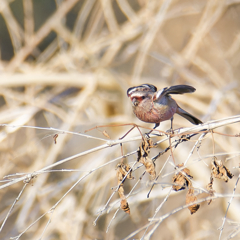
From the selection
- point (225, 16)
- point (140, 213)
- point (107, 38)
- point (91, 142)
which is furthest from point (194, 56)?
point (140, 213)

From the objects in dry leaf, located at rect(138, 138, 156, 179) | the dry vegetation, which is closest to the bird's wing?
dry leaf, located at rect(138, 138, 156, 179)

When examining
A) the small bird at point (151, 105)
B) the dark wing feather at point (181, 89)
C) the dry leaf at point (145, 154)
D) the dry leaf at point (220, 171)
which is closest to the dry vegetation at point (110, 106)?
the small bird at point (151, 105)

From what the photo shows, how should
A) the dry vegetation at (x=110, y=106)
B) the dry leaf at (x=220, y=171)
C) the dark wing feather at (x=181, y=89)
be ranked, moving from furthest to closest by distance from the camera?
the dry vegetation at (x=110, y=106), the dark wing feather at (x=181, y=89), the dry leaf at (x=220, y=171)

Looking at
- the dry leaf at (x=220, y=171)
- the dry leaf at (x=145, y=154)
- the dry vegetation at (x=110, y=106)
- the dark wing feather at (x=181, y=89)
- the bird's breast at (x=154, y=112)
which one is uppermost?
the dry vegetation at (x=110, y=106)

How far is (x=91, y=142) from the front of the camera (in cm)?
511

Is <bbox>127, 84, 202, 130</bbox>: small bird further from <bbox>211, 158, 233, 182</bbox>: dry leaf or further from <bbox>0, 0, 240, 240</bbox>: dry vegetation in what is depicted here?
<bbox>0, 0, 240, 240</bbox>: dry vegetation

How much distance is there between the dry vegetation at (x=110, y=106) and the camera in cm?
374

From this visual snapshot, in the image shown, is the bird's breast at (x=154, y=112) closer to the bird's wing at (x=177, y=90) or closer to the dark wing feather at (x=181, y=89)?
the bird's wing at (x=177, y=90)

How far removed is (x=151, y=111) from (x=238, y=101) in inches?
102

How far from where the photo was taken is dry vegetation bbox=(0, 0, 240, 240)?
12.3 feet

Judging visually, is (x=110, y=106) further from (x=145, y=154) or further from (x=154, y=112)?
(x=145, y=154)

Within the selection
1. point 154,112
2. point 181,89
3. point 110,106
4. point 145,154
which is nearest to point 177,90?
point 181,89

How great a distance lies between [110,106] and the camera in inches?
176

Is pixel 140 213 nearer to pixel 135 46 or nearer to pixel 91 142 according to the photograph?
pixel 91 142
